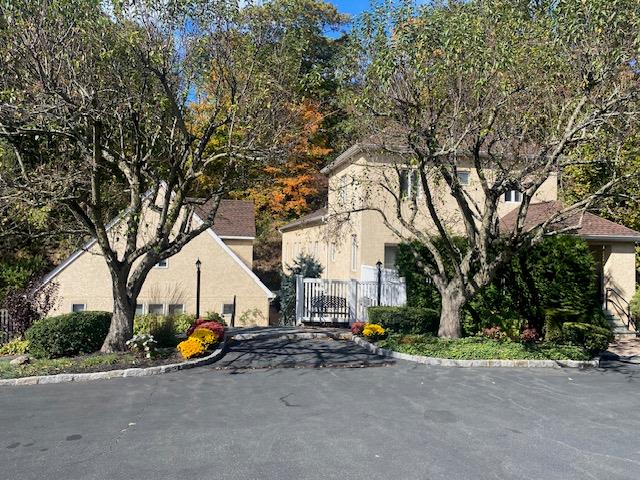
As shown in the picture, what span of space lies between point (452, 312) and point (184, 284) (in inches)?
444

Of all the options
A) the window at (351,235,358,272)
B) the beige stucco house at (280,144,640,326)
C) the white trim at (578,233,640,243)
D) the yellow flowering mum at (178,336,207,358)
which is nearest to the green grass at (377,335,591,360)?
the yellow flowering mum at (178,336,207,358)

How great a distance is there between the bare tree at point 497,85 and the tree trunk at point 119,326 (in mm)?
7322

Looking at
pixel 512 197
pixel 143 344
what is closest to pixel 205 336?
pixel 143 344

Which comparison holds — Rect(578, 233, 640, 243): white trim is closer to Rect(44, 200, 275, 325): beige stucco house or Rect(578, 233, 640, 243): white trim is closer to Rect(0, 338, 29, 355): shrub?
Rect(44, 200, 275, 325): beige stucco house

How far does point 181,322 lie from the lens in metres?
18.9

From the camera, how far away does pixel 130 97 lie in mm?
12055

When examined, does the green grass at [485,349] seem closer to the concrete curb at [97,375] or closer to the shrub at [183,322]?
the concrete curb at [97,375]

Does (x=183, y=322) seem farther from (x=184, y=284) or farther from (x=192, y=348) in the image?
(x=192, y=348)

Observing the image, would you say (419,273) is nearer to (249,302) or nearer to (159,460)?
(249,302)

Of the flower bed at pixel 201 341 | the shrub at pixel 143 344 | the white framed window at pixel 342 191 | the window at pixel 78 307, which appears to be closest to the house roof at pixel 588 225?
the white framed window at pixel 342 191

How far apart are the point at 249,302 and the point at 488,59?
1414 cm

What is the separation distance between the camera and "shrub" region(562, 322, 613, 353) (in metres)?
13.4

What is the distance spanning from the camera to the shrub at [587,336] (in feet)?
44.1

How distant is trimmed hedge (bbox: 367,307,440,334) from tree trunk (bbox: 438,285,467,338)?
1.04 metres
